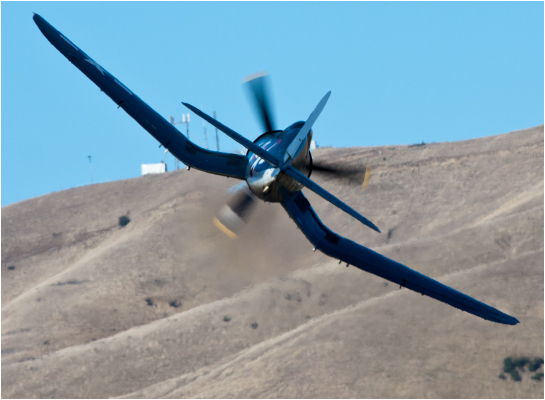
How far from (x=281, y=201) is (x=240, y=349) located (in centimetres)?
7366

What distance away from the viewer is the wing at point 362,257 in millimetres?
26531

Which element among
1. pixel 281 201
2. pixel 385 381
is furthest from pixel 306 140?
→ pixel 385 381

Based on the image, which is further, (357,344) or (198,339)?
(198,339)

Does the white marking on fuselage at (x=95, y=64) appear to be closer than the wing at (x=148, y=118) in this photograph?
No

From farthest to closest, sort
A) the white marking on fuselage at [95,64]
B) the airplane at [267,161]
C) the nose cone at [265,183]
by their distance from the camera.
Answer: the white marking on fuselage at [95,64] → the airplane at [267,161] → the nose cone at [265,183]

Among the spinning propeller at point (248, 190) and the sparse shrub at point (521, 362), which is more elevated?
the sparse shrub at point (521, 362)

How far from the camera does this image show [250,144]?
80.2ft

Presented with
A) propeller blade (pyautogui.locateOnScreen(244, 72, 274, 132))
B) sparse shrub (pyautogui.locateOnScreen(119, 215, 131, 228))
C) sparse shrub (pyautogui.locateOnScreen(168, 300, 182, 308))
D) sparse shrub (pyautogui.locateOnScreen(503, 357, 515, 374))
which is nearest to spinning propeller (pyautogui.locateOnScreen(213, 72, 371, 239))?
propeller blade (pyautogui.locateOnScreen(244, 72, 274, 132))

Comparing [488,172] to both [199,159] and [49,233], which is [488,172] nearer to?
[49,233]


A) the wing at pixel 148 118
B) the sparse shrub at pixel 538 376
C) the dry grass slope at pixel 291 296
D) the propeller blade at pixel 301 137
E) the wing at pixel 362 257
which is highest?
the dry grass slope at pixel 291 296

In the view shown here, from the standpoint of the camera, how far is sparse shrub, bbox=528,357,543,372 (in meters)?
79.3

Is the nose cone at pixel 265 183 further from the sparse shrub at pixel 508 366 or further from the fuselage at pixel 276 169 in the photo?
the sparse shrub at pixel 508 366

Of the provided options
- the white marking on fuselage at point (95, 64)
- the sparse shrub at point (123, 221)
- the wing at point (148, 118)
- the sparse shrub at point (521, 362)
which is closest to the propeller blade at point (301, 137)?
the wing at point (148, 118)

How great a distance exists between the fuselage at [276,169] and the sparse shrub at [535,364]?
199 ft
